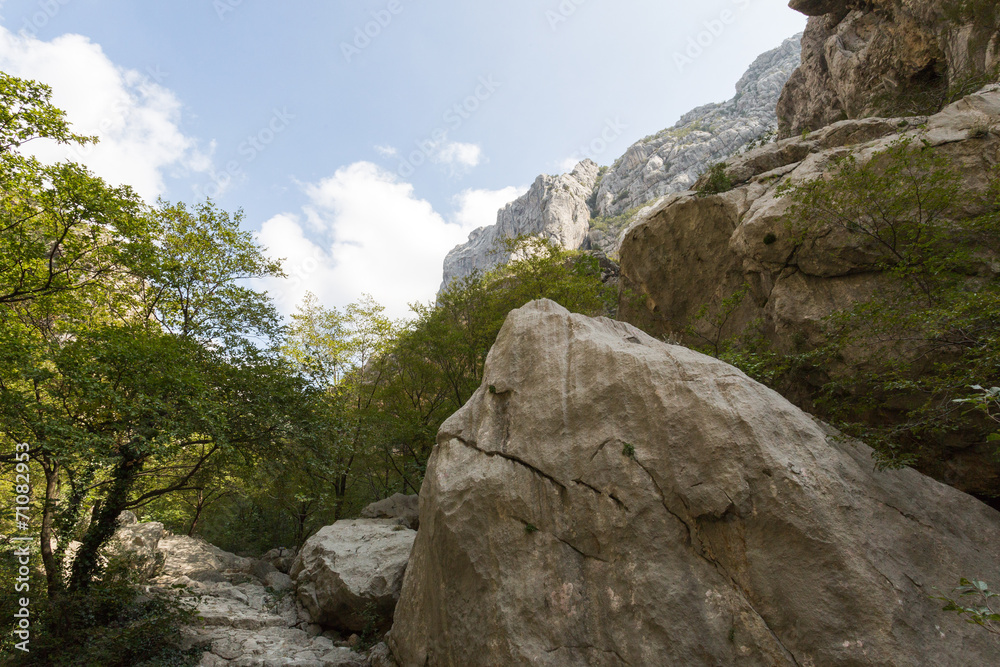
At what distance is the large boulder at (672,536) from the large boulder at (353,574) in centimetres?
302

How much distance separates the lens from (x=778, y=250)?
38.4 ft

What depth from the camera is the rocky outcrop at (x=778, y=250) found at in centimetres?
961

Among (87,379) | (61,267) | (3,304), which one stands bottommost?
(87,379)

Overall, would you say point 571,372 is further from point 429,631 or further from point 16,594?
point 16,594

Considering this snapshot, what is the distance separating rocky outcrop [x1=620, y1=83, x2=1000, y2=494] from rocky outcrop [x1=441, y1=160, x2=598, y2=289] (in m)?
74.8

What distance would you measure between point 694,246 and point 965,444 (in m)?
8.39

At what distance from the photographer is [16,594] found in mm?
7590

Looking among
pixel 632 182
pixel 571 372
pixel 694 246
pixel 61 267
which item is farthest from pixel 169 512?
pixel 632 182

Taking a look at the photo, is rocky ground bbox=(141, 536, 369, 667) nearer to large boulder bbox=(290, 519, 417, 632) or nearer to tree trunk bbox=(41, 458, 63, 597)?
large boulder bbox=(290, 519, 417, 632)

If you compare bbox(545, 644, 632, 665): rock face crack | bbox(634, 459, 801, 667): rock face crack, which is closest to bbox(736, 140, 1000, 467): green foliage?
bbox(634, 459, 801, 667): rock face crack

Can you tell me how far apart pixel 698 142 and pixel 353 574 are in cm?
12007

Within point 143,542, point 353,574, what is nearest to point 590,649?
point 353,574

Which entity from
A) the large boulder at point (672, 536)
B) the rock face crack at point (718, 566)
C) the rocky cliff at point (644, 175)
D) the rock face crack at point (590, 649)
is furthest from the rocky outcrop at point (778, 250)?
Answer: the rocky cliff at point (644, 175)

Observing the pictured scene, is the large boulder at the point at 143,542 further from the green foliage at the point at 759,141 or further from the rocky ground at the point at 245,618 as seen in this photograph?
the green foliage at the point at 759,141
